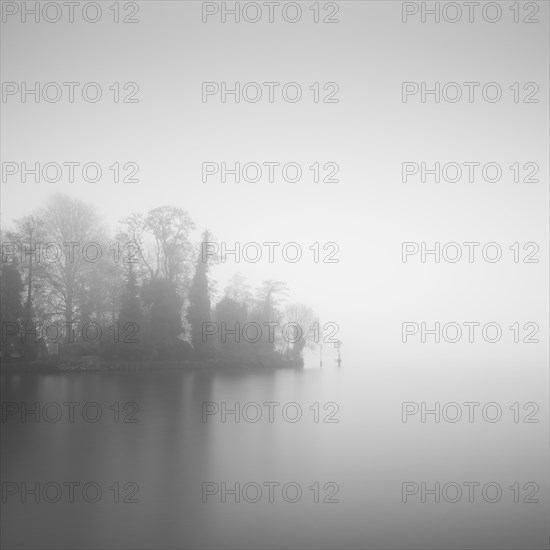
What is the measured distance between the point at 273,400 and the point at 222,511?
10264mm

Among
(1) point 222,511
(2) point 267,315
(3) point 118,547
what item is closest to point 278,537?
(1) point 222,511

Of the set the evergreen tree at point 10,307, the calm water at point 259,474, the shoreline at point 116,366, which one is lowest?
the shoreline at point 116,366

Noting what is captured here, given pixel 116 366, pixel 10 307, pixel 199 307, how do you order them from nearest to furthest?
pixel 10 307, pixel 116 366, pixel 199 307

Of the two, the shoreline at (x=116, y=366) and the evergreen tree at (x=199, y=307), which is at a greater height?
the evergreen tree at (x=199, y=307)

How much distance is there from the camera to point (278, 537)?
557cm

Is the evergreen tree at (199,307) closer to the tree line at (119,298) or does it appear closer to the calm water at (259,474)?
the tree line at (119,298)

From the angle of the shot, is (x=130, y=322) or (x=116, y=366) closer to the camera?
(x=116, y=366)

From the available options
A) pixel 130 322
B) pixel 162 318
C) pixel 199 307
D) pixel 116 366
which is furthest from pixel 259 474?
pixel 199 307

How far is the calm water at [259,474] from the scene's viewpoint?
18.4 feet

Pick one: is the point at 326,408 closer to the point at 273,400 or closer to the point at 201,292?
the point at 273,400

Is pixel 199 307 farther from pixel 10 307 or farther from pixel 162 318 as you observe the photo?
pixel 10 307

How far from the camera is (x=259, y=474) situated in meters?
8.22

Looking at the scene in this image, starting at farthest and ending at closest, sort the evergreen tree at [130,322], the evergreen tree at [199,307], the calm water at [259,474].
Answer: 1. the evergreen tree at [199,307]
2. the evergreen tree at [130,322]
3. the calm water at [259,474]

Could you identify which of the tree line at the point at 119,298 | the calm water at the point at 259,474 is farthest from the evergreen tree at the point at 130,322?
the calm water at the point at 259,474
